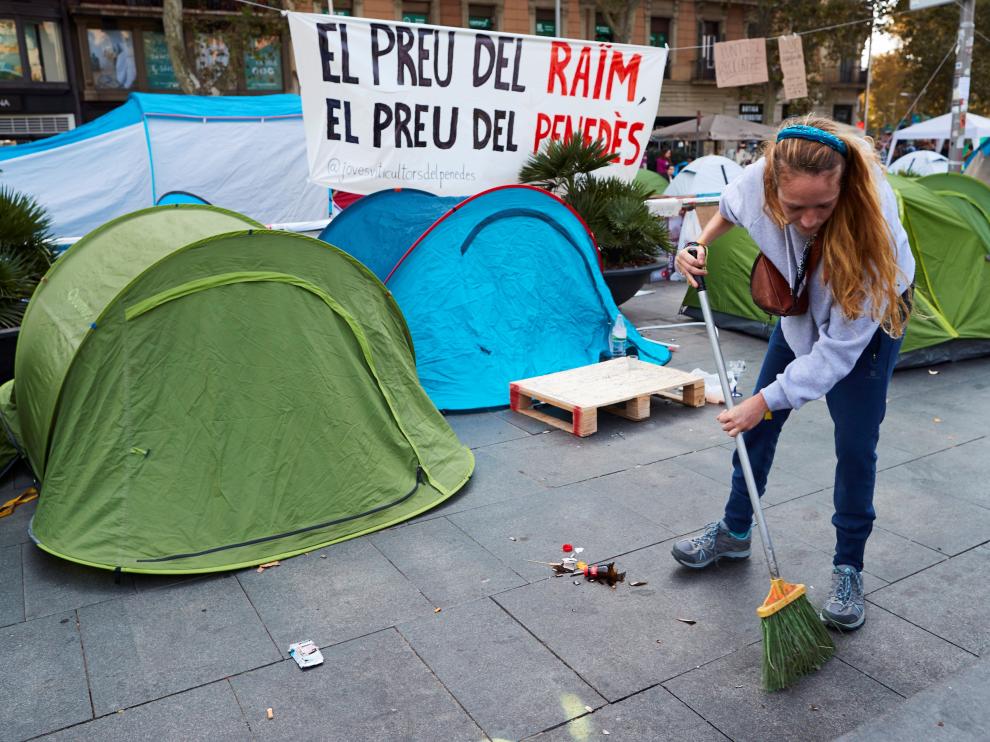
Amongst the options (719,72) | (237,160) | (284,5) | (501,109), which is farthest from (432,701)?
(284,5)

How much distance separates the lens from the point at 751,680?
2.72 meters

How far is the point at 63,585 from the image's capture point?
11.1 ft

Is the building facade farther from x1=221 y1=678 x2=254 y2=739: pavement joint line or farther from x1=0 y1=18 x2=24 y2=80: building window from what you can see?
x1=221 y1=678 x2=254 y2=739: pavement joint line

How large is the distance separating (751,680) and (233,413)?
2.42m

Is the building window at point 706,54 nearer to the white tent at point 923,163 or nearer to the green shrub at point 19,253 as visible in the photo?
the white tent at point 923,163

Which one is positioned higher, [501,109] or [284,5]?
[284,5]

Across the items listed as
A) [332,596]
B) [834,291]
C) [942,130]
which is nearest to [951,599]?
[834,291]

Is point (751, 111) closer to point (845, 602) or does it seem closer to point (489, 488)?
point (489, 488)

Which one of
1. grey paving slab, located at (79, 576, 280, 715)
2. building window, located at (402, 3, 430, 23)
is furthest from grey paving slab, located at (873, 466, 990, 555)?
building window, located at (402, 3, 430, 23)

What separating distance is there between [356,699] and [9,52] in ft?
84.9

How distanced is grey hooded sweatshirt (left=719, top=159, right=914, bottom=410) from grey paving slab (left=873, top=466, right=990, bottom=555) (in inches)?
58.5

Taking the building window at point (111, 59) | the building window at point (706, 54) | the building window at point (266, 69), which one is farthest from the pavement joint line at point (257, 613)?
the building window at point (706, 54)

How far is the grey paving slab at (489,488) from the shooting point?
13.5 feet

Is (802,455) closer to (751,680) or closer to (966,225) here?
(751,680)
